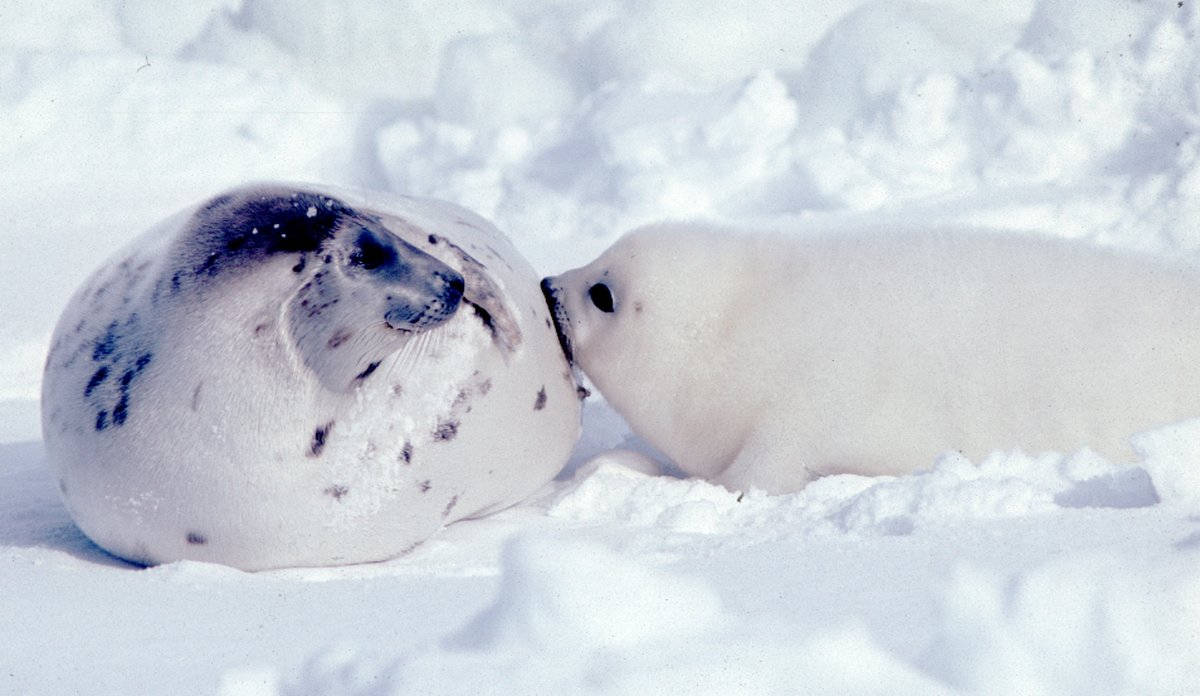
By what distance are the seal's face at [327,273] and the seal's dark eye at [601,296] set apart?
88 centimetres

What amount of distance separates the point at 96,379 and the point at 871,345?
5.56 feet

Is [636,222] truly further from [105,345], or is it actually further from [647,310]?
[105,345]

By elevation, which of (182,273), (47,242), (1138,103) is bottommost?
(47,242)

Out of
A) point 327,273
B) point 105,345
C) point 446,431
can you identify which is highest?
point 327,273

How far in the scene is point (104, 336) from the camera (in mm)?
2303

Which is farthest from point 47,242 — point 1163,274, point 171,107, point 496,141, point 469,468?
point 1163,274

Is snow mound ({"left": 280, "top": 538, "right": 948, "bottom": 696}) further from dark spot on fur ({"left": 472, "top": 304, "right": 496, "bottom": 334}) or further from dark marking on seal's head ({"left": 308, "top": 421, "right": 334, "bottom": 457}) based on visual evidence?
dark spot on fur ({"left": 472, "top": 304, "right": 496, "bottom": 334})

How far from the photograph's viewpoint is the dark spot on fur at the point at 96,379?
225 cm

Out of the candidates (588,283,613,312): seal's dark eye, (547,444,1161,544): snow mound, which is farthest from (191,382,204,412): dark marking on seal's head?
(588,283,613,312): seal's dark eye

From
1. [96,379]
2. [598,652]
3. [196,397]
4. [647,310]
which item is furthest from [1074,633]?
[647,310]

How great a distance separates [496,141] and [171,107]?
168cm

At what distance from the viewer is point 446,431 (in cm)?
232

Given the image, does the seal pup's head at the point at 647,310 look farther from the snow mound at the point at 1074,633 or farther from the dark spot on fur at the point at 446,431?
the snow mound at the point at 1074,633

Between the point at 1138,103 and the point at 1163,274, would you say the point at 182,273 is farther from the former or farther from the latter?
the point at 1138,103
